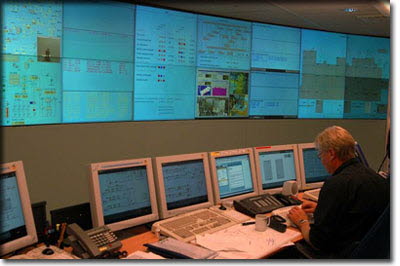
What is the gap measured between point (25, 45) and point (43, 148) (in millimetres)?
872

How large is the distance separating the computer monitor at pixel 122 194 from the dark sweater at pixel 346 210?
0.96 meters

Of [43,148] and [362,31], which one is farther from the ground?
[362,31]

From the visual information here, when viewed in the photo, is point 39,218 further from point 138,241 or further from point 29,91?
point 29,91

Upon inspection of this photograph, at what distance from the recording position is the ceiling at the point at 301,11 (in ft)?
13.7

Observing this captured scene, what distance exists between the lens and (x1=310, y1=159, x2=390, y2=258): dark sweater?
2.29m

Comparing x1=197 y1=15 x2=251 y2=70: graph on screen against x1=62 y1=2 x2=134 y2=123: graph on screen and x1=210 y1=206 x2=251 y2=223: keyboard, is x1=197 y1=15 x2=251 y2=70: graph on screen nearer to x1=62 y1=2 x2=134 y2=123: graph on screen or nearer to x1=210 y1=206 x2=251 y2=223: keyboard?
x1=62 y1=2 x2=134 y2=123: graph on screen

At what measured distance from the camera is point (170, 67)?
439 cm

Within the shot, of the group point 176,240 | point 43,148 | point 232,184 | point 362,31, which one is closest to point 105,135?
point 43,148

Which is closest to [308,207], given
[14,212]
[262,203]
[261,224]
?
[262,203]

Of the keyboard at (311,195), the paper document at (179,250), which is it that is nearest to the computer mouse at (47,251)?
the paper document at (179,250)

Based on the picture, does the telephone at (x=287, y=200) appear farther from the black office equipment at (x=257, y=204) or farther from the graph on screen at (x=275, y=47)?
the graph on screen at (x=275, y=47)

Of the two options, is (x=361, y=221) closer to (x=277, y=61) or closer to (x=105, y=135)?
(x=105, y=135)

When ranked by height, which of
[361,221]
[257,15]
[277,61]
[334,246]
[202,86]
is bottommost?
[334,246]

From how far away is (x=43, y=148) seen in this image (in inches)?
140
